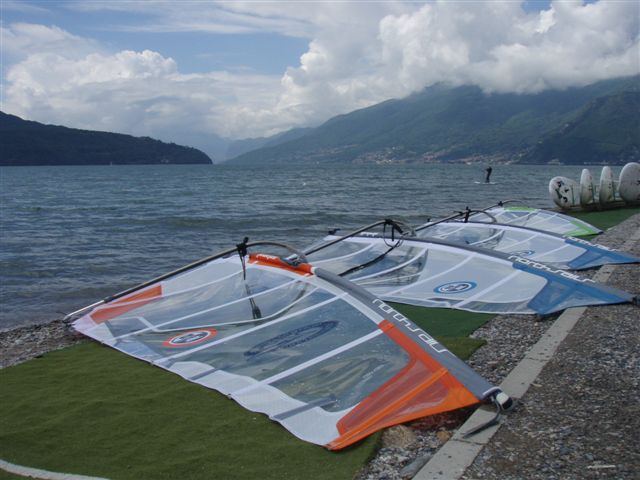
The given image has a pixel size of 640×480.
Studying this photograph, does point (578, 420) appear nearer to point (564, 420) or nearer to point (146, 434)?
point (564, 420)

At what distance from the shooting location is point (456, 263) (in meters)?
9.30

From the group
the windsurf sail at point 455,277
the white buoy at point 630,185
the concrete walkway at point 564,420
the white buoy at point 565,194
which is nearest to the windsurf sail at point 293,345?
the concrete walkway at point 564,420

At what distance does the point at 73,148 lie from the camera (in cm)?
14788

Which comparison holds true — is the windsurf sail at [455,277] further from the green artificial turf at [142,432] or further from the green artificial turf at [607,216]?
the green artificial turf at [607,216]

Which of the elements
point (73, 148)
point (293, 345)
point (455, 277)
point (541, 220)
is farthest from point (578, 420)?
point (73, 148)

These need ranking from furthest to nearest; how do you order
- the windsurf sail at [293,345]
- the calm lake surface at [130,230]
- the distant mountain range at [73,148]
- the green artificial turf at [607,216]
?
the distant mountain range at [73,148]
the green artificial turf at [607,216]
the calm lake surface at [130,230]
the windsurf sail at [293,345]

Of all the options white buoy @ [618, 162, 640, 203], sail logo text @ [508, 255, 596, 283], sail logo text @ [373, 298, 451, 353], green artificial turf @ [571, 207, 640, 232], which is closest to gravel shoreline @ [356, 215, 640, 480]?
sail logo text @ [373, 298, 451, 353]

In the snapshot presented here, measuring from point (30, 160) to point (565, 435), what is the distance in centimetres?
15808

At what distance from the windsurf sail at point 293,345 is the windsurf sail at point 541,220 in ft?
35.6

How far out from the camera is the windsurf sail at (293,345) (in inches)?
190

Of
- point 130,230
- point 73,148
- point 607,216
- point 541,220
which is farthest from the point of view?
point 73,148

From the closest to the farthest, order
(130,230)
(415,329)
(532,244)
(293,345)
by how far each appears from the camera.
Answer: (415,329) < (293,345) < (532,244) < (130,230)

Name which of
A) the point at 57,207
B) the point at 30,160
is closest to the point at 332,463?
the point at 57,207

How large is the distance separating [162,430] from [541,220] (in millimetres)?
14547
